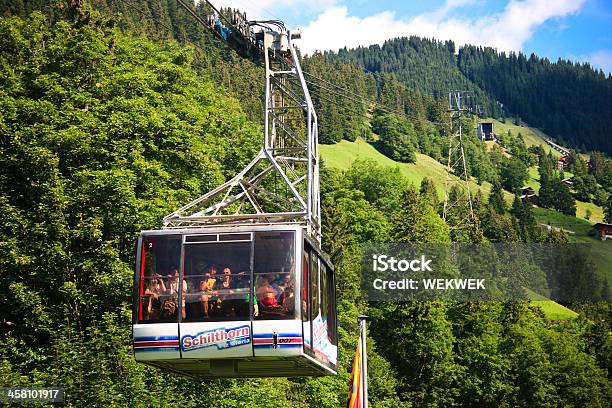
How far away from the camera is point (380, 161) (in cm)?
15250

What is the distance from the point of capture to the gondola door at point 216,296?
1780 cm

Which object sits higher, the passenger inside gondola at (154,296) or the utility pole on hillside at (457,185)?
the utility pole on hillside at (457,185)

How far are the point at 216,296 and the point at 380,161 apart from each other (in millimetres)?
135472

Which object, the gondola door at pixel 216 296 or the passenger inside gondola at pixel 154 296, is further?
the passenger inside gondola at pixel 154 296

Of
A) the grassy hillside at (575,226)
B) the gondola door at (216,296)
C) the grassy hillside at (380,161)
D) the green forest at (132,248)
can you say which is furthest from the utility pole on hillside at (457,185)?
the gondola door at (216,296)

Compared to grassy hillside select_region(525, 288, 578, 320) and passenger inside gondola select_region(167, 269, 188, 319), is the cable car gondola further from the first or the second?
grassy hillside select_region(525, 288, 578, 320)

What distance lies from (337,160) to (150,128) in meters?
96.2

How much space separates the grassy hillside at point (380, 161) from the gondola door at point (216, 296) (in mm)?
111194

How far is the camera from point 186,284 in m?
18.0

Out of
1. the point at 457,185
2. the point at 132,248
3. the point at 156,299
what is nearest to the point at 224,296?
the point at 156,299

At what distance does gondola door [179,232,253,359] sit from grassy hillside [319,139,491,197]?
11119cm

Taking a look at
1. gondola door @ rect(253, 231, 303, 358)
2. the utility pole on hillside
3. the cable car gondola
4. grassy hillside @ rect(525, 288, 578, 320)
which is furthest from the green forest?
gondola door @ rect(253, 231, 303, 358)

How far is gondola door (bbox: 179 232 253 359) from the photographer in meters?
17.8

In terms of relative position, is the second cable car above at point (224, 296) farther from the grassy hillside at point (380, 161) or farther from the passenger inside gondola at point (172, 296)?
the grassy hillside at point (380, 161)
